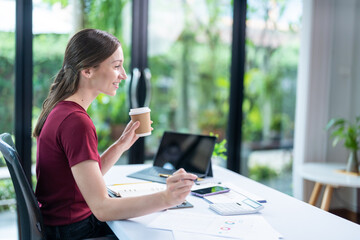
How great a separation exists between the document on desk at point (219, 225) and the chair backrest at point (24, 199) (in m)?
0.35

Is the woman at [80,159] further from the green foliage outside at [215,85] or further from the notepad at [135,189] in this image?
the green foliage outside at [215,85]

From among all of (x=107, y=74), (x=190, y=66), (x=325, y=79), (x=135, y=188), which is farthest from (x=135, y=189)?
(x=190, y=66)

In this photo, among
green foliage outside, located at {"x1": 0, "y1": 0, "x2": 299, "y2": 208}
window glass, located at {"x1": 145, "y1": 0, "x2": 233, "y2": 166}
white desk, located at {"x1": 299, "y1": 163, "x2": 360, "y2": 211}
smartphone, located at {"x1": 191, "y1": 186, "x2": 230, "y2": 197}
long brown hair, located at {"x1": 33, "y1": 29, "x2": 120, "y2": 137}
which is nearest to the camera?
long brown hair, located at {"x1": 33, "y1": 29, "x2": 120, "y2": 137}

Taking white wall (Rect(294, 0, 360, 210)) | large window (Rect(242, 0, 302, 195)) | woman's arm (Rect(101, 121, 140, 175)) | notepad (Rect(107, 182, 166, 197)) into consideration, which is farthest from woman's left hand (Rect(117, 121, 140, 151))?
large window (Rect(242, 0, 302, 195))

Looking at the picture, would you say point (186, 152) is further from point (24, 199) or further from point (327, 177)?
point (327, 177)

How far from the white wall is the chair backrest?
2.24m

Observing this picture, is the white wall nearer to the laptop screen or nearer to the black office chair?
the laptop screen

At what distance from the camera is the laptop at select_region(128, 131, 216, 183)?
180cm

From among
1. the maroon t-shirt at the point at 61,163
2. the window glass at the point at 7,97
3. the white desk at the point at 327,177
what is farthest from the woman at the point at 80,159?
the white desk at the point at 327,177

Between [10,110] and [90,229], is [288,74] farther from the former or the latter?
[90,229]

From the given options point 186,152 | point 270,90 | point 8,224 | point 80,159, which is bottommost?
point 8,224

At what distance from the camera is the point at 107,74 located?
4.56 feet

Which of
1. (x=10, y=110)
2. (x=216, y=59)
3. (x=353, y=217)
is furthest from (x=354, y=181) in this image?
(x=10, y=110)

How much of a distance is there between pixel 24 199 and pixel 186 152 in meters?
0.89
